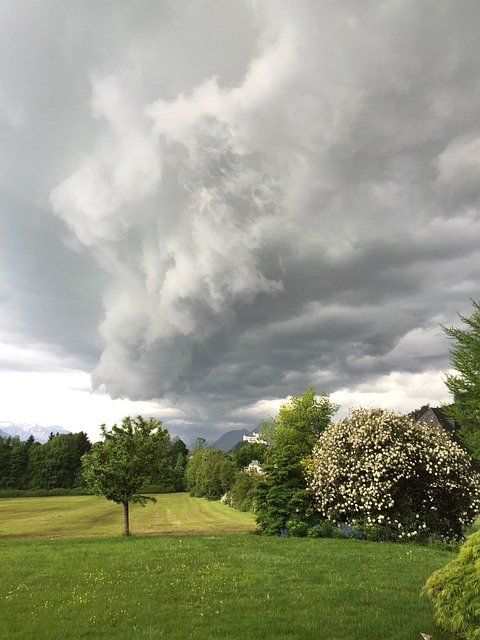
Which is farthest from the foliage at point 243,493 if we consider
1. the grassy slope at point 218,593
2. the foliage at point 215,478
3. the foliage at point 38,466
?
the foliage at point 38,466

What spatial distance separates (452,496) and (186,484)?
3839 inches

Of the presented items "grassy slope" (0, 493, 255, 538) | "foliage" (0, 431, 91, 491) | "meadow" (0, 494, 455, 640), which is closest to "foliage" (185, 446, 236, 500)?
"grassy slope" (0, 493, 255, 538)

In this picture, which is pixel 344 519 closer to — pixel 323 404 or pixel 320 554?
pixel 320 554

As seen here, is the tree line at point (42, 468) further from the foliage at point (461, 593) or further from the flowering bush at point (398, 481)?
the foliage at point (461, 593)

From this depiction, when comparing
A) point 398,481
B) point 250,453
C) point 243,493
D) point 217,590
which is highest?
point 250,453

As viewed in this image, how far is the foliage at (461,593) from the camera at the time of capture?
22.9 feet

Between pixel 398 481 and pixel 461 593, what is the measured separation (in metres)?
20.3

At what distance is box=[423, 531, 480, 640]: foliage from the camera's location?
6.98 m

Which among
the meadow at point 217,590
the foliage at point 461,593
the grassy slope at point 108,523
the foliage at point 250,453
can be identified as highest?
the foliage at point 250,453

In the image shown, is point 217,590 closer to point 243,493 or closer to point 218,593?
point 218,593

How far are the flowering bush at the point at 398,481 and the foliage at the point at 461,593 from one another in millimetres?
17620

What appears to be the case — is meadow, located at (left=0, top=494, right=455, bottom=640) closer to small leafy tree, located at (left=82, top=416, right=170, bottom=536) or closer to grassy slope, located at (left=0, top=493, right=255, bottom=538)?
small leafy tree, located at (left=82, top=416, right=170, bottom=536)

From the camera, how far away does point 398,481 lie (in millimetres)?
26109

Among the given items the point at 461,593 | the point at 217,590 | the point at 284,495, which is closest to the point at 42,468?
the point at 284,495
